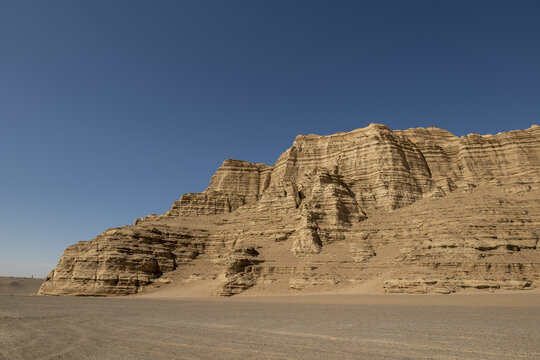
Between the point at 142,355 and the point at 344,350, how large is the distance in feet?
18.1

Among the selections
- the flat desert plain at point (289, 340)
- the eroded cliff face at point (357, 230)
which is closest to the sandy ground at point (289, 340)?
the flat desert plain at point (289, 340)

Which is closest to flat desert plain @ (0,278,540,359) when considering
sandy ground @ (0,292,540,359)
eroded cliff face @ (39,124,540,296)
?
sandy ground @ (0,292,540,359)

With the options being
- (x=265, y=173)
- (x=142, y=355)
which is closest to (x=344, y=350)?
(x=142, y=355)

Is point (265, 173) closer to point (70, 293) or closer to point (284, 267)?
point (284, 267)

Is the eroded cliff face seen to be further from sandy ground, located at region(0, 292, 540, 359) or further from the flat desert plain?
the flat desert plain

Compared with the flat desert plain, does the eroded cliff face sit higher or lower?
higher

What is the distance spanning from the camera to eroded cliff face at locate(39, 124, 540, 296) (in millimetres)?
36031

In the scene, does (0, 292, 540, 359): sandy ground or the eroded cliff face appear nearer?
(0, 292, 540, 359): sandy ground

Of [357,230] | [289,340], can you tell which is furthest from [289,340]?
[357,230]

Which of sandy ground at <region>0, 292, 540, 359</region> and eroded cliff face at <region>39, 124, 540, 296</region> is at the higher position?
eroded cliff face at <region>39, 124, 540, 296</region>

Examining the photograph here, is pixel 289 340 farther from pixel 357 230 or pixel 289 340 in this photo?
pixel 357 230

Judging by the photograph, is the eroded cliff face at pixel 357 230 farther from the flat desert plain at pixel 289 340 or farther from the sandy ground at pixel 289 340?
the flat desert plain at pixel 289 340

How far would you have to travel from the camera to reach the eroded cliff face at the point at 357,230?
118 ft

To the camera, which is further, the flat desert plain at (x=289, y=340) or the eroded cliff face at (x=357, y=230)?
the eroded cliff face at (x=357, y=230)
